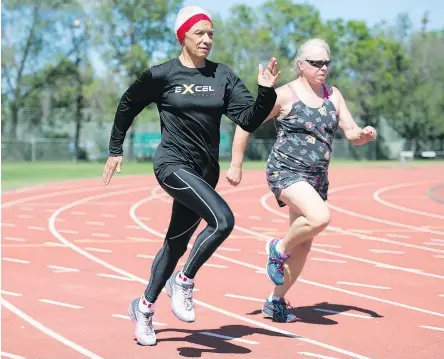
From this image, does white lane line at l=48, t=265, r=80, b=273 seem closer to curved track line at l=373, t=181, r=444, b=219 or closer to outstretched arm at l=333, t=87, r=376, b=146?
outstretched arm at l=333, t=87, r=376, b=146

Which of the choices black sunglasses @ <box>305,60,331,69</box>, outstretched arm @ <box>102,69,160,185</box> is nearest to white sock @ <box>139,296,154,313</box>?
outstretched arm @ <box>102,69,160,185</box>

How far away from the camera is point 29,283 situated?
368 inches

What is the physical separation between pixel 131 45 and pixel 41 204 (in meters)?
42.7

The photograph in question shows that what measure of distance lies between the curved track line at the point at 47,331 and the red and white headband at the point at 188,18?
2.16 metres

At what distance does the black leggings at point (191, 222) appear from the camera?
19.7ft

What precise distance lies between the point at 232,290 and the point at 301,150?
2.11 metres

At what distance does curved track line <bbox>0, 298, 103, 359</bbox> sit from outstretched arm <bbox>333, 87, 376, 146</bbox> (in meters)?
2.64

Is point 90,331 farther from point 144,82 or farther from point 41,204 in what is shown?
point 41,204

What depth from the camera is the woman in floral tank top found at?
7.18 metres

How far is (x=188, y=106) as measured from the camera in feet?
20.1

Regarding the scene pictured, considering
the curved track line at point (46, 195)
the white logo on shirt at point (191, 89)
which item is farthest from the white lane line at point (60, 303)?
the curved track line at point (46, 195)

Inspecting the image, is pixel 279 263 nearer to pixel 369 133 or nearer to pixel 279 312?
pixel 279 312

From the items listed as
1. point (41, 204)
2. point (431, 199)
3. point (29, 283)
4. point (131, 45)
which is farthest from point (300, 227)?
point (131, 45)

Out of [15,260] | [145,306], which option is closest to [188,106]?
[145,306]
